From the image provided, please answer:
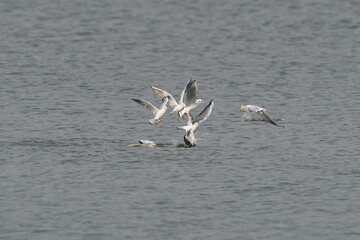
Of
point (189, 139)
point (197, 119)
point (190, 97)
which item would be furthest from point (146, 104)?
point (189, 139)

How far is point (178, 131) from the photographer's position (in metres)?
38.3

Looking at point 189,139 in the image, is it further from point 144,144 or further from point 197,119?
point 144,144

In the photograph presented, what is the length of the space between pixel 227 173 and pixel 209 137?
5.16 meters

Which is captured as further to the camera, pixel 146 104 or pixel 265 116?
pixel 265 116

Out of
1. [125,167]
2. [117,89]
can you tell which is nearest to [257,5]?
[117,89]

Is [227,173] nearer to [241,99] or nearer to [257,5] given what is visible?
[241,99]

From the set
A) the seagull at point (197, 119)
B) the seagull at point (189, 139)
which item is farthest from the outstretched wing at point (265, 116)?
the seagull at point (189, 139)

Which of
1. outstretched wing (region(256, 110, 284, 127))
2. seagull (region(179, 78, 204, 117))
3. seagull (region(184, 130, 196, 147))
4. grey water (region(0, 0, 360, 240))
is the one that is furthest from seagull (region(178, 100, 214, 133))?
outstretched wing (region(256, 110, 284, 127))

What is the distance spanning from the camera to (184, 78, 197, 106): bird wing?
3538 centimetres

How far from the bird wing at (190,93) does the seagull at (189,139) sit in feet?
2.95

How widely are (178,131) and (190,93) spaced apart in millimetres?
Result: 3044

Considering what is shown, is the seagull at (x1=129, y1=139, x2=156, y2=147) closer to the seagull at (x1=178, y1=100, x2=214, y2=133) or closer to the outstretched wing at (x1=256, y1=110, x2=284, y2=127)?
the seagull at (x1=178, y1=100, x2=214, y2=133)

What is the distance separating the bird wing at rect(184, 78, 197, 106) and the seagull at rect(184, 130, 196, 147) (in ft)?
2.95

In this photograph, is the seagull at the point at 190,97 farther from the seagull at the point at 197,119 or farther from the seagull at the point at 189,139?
the seagull at the point at 189,139
